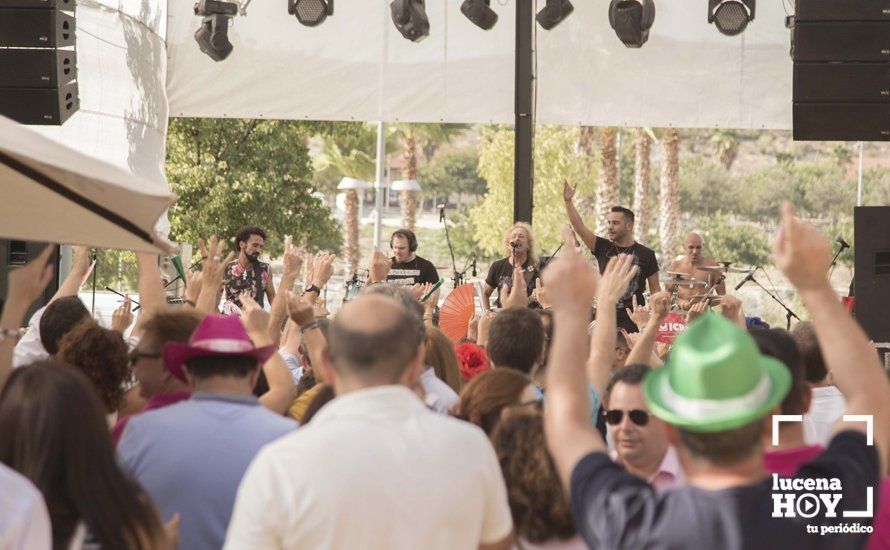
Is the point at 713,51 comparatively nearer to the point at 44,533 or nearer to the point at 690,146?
the point at 44,533

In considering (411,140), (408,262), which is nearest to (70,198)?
(408,262)

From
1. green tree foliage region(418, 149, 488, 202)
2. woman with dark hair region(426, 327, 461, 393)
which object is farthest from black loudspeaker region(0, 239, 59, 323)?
green tree foliage region(418, 149, 488, 202)

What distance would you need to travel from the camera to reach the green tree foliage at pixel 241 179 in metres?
24.5

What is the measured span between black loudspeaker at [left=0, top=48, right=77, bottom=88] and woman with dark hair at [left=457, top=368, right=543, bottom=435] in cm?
647

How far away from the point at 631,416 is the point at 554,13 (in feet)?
28.8

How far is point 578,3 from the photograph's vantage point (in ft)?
40.1

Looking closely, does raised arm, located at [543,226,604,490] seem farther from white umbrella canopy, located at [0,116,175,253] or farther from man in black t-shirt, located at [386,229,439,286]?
man in black t-shirt, located at [386,229,439,286]

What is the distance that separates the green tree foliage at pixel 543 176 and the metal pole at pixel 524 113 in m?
22.9

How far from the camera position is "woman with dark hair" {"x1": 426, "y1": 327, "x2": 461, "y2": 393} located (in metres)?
4.43

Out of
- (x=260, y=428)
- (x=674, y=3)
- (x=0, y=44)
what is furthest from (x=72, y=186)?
(x=674, y=3)

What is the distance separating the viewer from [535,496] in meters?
2.71

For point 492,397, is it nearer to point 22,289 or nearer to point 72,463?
point 72,463

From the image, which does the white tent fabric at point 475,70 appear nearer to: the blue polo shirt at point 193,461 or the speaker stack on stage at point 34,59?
the speaker stack on stage at point 34,59

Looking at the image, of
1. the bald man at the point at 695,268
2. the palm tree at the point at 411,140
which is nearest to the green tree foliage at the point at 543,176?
the palm tree at the point at 411,140
